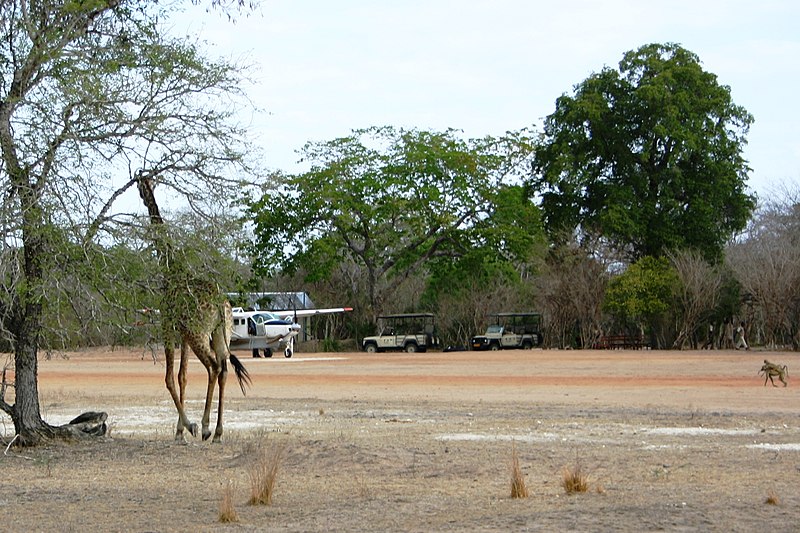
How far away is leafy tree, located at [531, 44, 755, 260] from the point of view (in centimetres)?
6044

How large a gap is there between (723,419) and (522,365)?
939 inches

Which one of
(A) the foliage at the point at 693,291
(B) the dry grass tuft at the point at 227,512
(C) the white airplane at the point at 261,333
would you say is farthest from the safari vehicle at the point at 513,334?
(B) the dry grass tuft at the point at 227,512

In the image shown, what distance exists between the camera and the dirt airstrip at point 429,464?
9.09 meters

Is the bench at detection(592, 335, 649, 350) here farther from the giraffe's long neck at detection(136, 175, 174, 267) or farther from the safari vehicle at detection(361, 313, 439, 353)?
the giraffe's long neck at detection(136, 175, 174, 267)

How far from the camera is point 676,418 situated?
58.7ft

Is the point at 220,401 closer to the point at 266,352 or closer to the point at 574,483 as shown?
the point at 574,483

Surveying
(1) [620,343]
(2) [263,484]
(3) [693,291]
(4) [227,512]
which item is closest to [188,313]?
(2) [263,484]

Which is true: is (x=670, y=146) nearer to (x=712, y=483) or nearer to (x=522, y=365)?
(x=522, y=365)

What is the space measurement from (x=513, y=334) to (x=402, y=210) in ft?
31.6

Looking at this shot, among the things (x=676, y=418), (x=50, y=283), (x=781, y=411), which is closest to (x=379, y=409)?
(x=676, y=418)

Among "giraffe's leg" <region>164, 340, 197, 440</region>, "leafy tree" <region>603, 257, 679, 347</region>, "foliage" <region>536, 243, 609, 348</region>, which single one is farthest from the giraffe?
"foliage" <region>536, 243, 609, 348</region>

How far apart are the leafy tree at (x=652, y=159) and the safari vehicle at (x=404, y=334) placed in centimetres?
1028

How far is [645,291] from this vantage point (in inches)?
2290

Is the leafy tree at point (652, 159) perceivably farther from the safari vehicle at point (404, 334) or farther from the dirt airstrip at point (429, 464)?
the dirt airstrip at point (429, 464)
